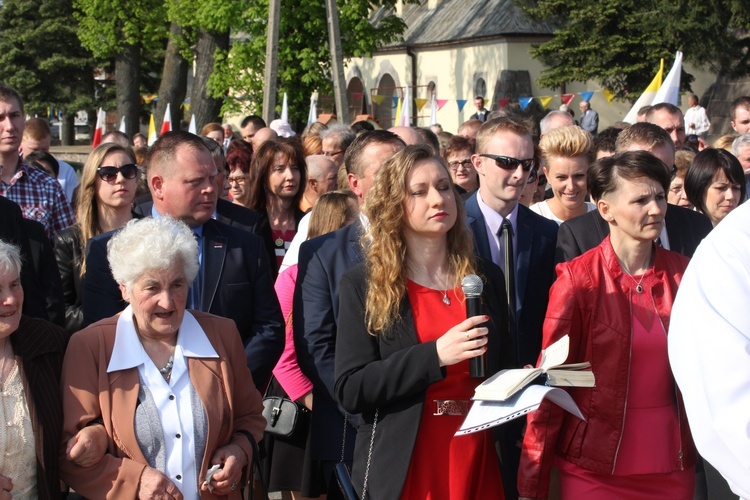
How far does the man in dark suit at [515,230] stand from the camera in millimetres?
4910

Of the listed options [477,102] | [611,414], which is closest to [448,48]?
[477,102]

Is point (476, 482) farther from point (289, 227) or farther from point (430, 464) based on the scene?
point (289, 227)

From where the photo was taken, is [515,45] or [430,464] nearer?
[430,464]

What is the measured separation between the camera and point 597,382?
416 cm

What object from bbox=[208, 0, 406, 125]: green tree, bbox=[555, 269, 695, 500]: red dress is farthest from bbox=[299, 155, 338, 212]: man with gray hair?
bbox=[208, 0, 406, 125]: green tree

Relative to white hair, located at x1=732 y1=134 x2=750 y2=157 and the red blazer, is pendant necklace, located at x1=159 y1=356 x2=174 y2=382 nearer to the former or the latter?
the red blazer

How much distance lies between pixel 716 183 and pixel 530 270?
2.16 m

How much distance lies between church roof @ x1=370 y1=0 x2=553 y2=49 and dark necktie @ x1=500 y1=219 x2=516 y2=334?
3530 centimetres

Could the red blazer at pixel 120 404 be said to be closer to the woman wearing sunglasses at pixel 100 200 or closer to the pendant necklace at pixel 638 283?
the pendant necklace at pixel 638 283

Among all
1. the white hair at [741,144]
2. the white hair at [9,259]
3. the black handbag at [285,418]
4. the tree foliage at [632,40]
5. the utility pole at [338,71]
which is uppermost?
the tree foliage at [632,40]

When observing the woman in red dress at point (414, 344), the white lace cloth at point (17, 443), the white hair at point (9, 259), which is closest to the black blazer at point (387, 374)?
the woman in red dress at point (414, 344)

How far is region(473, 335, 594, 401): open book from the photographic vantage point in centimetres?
351

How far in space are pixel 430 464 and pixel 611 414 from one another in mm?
790

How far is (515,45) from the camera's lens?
42219mm
